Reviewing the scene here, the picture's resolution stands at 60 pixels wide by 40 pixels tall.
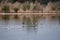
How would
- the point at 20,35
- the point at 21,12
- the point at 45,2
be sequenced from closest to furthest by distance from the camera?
the point at 20,35 < the point at 21,12 < the point at 45,2

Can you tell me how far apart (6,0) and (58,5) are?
8006 millimetres

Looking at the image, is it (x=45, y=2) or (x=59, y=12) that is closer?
(x=59, y=12)

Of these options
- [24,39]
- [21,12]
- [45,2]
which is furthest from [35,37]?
[45,2]

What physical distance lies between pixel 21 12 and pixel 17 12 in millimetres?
508

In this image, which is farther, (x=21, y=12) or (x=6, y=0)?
(x=6, y=0)

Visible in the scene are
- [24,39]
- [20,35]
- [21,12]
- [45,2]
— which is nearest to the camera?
[24,39]

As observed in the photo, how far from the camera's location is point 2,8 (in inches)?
1268

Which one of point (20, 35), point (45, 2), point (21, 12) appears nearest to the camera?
point (20, 35)

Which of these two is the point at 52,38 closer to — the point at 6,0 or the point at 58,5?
the point at 58,5

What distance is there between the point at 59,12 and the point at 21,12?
4.59m

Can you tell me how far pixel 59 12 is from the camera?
3291 centimetres

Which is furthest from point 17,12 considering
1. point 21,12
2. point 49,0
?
point 49,0

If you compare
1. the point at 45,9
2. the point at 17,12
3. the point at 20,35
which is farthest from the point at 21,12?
the point at 20,35

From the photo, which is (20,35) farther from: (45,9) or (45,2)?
(45,2)
